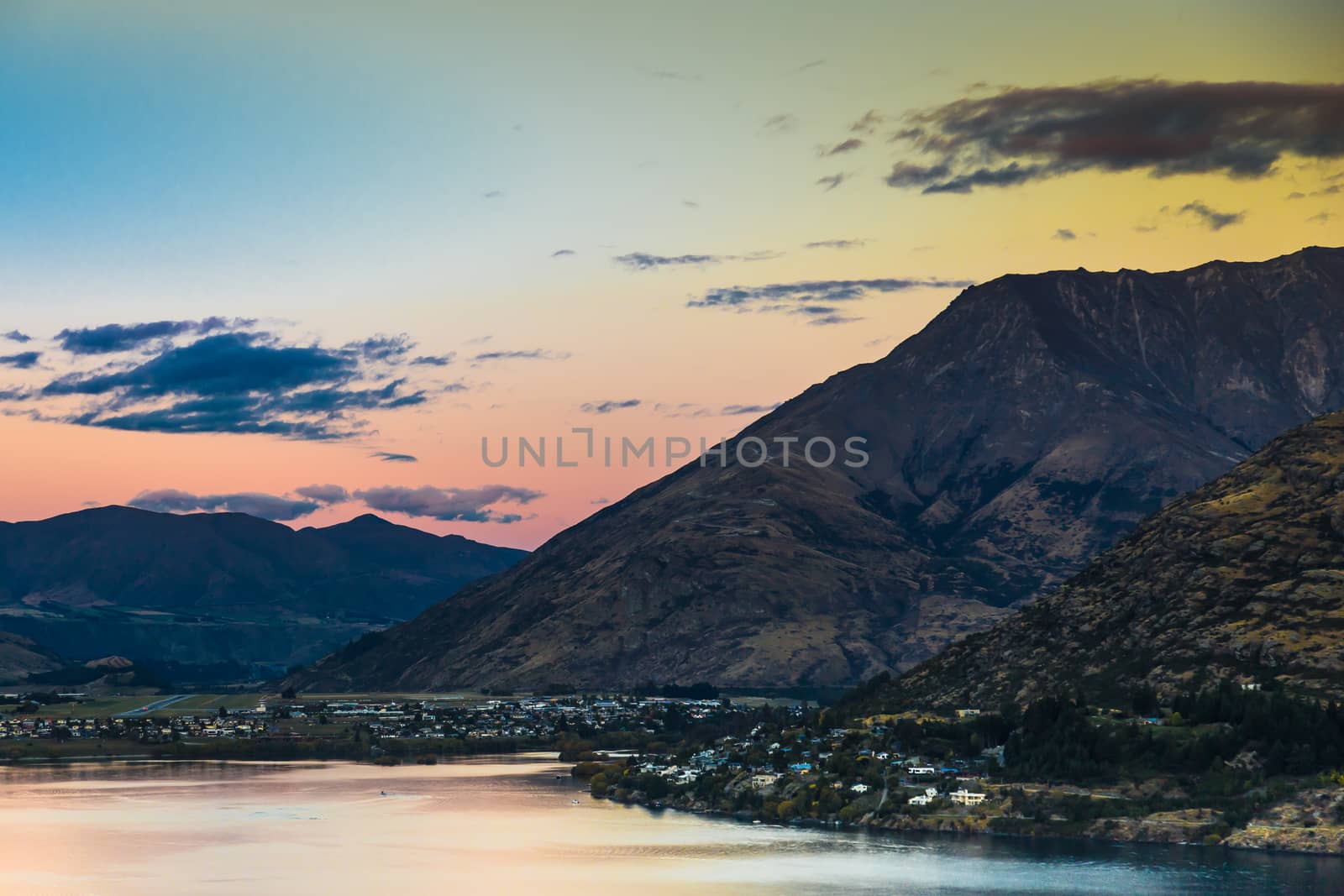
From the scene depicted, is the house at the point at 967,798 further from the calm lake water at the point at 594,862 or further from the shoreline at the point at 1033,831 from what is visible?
the calm lake water at the point at 594,862

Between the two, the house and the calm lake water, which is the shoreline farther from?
the house

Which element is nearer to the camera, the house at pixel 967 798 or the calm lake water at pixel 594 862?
the calm lake water at pixel 594 862

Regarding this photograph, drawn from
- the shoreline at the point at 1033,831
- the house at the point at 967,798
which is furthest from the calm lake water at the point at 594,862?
the house at the point at 967,798

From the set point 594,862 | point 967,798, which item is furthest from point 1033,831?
point 594,862

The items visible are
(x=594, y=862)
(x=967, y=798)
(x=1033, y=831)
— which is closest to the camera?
(x=594, y=862)

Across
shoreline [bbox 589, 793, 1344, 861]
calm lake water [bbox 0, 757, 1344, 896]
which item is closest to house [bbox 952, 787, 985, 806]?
shoreline [bbox 589, 793, 1344, 861]

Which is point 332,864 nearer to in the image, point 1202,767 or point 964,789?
point 964,789

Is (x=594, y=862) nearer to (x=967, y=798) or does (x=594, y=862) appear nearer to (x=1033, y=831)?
(x=967, y=798)

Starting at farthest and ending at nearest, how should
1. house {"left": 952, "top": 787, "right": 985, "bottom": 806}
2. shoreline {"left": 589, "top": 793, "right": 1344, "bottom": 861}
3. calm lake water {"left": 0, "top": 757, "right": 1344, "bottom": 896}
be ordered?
house {"left": 952, "top": 787, "right": 985, "bottom": 806} → shoreline {"left": 589, "top": 793, "right": 1344, "bottom": 861} → calm lake water {"left": 0, "top": 757, "right": 1344, "bottom": 896}

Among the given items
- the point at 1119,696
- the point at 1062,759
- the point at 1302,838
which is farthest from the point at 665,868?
the point at 1119,696
